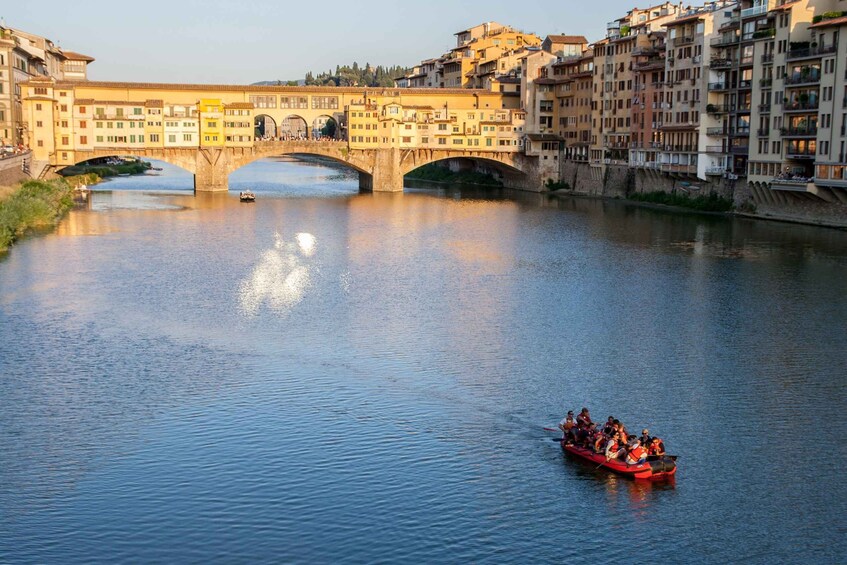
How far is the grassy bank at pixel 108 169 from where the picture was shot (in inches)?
3690

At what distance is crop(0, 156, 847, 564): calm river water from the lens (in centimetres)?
1809

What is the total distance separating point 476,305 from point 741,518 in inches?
735

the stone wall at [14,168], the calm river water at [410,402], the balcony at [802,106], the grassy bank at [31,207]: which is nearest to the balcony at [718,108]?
the balcony at [802,106]

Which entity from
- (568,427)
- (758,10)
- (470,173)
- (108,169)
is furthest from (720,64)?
(108,169)

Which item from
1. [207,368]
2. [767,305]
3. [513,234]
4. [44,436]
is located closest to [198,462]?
[44,436]

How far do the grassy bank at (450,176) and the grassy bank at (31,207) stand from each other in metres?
41.7

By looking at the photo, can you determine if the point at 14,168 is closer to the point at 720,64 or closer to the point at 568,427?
the point at 720,64

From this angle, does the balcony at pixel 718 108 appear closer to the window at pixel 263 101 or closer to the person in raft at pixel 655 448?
the window at pixel 263 101

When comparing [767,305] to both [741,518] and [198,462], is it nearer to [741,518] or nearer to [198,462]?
[741,518]

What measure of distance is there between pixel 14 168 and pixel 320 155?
26.2 m

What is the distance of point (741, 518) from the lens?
61.5 ft

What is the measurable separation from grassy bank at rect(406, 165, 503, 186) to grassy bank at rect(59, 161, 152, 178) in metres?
29.4

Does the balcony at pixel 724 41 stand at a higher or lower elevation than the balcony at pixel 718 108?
higher

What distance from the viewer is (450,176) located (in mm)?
106062
